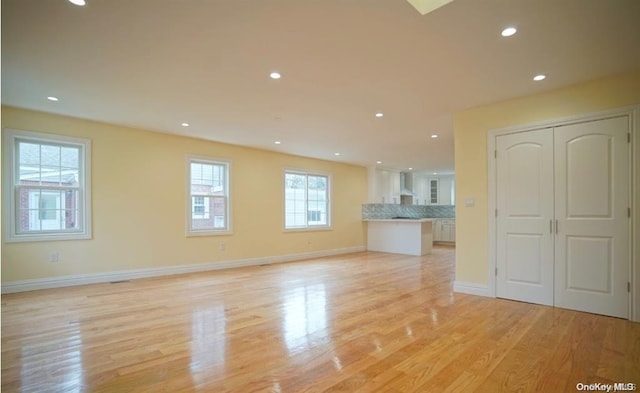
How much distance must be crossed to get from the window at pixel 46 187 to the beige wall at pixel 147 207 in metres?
0.12

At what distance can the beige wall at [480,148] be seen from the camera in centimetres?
379

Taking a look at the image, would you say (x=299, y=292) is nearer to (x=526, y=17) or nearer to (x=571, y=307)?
(x=571, y=307)

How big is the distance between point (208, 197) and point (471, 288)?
4.74 metres

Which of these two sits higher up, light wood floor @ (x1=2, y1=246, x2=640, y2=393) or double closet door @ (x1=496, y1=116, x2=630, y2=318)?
double closet door @ (x1=496, y1=116, x2=630, y2=318)

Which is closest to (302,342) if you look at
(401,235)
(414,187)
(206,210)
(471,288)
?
(471,288)

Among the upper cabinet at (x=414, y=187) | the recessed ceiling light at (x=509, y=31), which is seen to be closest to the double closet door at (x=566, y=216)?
the recessed ceiling light at (x=509, y=31)

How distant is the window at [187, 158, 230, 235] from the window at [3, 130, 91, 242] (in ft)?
5.30

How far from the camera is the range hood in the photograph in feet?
37.3

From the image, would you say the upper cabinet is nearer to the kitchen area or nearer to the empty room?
the kitchen area

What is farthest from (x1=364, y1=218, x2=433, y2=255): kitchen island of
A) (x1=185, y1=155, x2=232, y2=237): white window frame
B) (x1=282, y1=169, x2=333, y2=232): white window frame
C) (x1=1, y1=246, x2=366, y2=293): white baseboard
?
(x1=185, y1=155, x2=232, y2=237): white window frame

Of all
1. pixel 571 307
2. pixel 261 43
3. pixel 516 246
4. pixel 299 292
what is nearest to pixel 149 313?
pixel 299 292

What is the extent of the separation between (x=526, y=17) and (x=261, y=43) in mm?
2014

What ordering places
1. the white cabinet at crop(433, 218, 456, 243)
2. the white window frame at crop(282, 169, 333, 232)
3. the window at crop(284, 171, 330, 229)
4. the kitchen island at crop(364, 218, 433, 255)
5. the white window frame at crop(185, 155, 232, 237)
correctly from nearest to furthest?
the white window frame at crop(185, 155, 232, 237)
the white window frame at crop(282, 169, 333, 232)
the window at crop(284, 171, 330, 229)
the kitchen island at crop(364, 218, 433, 255)
the white cabinet at crop(433, 218, 456, 243)

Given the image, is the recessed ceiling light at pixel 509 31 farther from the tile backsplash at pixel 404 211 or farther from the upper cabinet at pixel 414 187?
the upper cabinet at pixel 414 187
